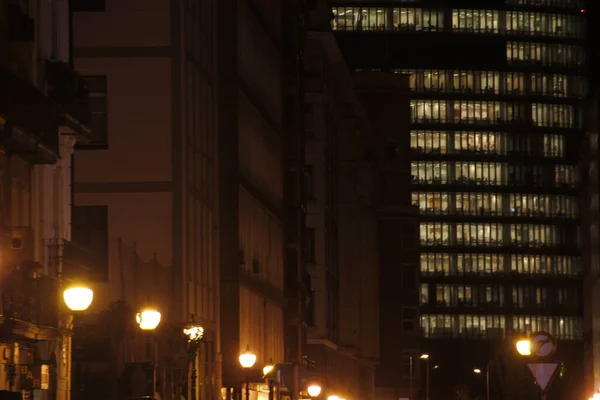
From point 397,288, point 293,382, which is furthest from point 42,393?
point 397,288

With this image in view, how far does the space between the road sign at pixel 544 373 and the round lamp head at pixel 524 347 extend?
0.94 metres

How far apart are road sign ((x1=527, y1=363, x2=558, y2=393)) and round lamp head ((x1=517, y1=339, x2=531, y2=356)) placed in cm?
94

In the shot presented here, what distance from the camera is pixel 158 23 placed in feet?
167

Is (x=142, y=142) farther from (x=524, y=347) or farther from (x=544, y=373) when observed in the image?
(x=544, y=373)

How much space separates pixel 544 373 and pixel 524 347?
1.89m

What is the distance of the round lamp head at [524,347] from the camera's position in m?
28.8

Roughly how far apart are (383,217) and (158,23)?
4032 inches

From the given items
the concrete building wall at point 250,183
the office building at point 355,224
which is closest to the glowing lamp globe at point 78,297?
the concrete building wall at point 250,183

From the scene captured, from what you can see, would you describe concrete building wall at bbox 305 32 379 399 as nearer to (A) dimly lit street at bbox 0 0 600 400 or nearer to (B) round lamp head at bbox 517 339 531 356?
(A) dimly lit street at bbox 0 0 600 400

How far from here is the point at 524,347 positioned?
29312 millimetres

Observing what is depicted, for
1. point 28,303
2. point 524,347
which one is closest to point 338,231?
point 28,303

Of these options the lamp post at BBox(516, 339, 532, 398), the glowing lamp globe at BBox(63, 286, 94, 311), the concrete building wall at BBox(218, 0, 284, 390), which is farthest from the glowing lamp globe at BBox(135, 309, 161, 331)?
the concrete building wall at BBox(218, 0, 284, 390)

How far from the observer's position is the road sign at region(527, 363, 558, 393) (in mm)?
27312

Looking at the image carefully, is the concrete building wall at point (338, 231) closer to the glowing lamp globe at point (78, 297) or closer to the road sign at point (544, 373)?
the glowing lamp globe at point (78, 297)
